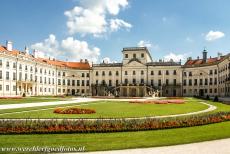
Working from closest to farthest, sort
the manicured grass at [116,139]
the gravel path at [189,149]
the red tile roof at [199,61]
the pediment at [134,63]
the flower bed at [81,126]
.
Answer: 1. the gravel path at [189,149]
2. the manicured grass at [116,139]
3. the flower bed at [81,126]
4. the red tile roof at [199,61]
5. the pediment at [134,63]

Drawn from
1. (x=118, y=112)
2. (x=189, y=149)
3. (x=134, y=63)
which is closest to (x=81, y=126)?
(x=189, y=149)

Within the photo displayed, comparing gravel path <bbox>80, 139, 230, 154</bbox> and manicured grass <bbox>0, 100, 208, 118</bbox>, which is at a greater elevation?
manicured grass <bbox>0, 100, 208, 118</bbox>

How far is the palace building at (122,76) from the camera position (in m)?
74.6

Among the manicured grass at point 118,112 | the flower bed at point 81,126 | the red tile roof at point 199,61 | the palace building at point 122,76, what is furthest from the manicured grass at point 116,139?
the red tile roof at point 199,61

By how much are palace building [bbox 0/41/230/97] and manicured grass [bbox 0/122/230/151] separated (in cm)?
5991

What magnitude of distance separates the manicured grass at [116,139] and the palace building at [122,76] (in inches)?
2359

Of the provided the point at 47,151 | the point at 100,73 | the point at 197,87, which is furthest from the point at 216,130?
the point at 100,73

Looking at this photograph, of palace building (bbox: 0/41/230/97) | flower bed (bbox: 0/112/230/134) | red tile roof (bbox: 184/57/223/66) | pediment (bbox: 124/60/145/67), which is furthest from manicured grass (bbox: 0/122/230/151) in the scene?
pediment (bbox: 124/60/145/67)

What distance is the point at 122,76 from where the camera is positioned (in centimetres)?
9094

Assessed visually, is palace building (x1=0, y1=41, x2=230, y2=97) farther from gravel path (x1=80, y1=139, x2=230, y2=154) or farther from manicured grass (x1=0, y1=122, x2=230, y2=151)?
gravel path (x1=80, y1=139, x2=230, y2=154)

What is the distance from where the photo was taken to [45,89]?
84.4 meters

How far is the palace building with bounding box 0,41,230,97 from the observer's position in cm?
7462

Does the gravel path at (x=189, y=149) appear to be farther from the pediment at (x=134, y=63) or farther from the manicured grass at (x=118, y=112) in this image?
the pediment at (x=134, y=63)

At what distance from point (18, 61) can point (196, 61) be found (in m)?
55.7
